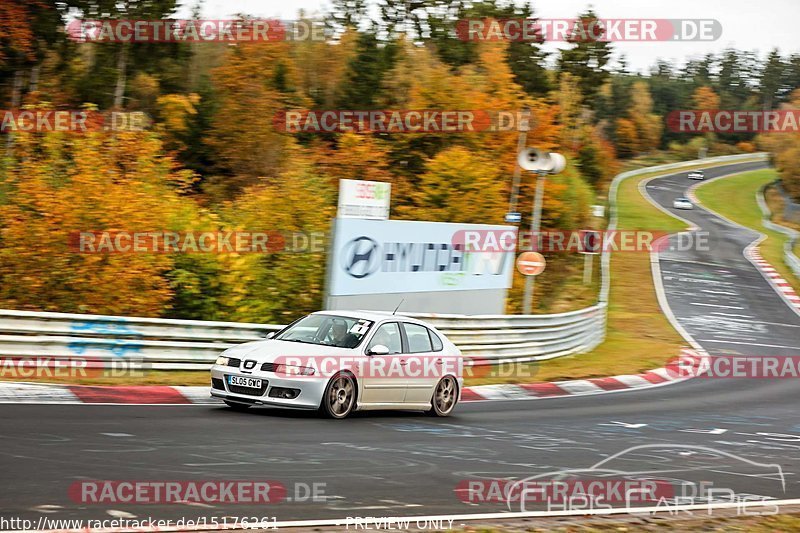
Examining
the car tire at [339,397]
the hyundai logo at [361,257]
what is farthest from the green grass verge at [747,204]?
the car tire at [339,397]

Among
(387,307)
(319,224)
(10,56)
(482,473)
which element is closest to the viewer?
(482,473)

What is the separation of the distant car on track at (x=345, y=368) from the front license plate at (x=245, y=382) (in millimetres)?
12

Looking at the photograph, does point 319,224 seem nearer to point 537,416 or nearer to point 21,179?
point 21,179

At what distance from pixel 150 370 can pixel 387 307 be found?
19.8 ft

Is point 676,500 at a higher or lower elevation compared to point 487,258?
lower

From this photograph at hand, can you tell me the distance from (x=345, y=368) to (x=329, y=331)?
2.63 ft

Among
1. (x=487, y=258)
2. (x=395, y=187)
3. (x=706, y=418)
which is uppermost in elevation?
(x=395, y=187)

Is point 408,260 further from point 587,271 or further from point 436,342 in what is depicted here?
point 587,271

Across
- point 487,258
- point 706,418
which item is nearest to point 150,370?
point 706,418

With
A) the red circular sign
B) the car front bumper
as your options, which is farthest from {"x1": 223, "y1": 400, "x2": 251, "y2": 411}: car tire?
the red circular sign

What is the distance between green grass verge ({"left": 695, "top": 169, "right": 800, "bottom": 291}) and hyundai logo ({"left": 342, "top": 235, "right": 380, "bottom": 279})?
32.9 meters

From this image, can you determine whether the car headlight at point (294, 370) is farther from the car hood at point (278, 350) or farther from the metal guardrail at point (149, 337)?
the metal guardrail at point (149, 337)

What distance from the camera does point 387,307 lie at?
20000 millimetres

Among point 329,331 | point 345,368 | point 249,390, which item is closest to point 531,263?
point 329,331
